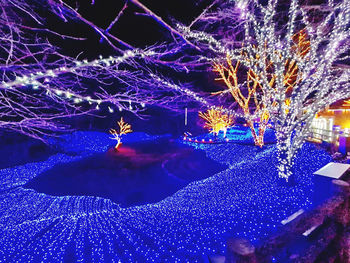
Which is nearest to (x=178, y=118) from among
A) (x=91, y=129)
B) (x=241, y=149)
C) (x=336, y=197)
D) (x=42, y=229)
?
(x=91, y=129)

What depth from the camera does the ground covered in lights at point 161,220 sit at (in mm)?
3951

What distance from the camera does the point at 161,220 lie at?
199 inches

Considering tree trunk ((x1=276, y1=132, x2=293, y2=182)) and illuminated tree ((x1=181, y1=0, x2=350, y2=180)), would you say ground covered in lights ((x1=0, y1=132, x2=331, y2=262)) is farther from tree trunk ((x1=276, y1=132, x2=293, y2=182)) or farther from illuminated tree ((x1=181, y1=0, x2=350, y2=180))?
illuminated tree ((x1=181, y1=0, x2=350, y2=180))

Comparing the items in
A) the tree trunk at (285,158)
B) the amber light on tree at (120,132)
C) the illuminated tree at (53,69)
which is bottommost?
the amber light on tree at (120,132)

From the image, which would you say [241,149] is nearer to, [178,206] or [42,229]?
[178,206]

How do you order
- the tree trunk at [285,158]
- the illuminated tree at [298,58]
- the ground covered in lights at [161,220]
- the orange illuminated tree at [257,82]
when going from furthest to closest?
1. the orange illuminated tree at [257,82]
2. the tree trunk at [285,158]
3. the illuminated tree at [298,58]
4. the ground covered in lights at [161,220]

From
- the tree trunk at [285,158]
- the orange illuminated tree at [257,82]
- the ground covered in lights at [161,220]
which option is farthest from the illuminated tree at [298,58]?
the ground covered in lights at [161,220]

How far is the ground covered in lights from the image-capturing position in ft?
13.0

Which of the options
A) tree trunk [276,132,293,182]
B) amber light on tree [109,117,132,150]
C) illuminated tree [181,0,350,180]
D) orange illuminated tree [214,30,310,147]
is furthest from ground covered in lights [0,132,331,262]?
amber light on tree [109,117,132,150]

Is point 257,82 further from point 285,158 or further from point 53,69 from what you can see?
point 53,69

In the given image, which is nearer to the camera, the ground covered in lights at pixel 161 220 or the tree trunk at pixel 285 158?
the ground covered in lights at pixel 161 220

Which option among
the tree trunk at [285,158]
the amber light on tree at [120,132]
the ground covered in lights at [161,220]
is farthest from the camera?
the amber light on tree at [120,132]

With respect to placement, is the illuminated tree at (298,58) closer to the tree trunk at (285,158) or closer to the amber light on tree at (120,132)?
the tree trunk at (285,158)

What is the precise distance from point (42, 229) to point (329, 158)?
8.56 m
